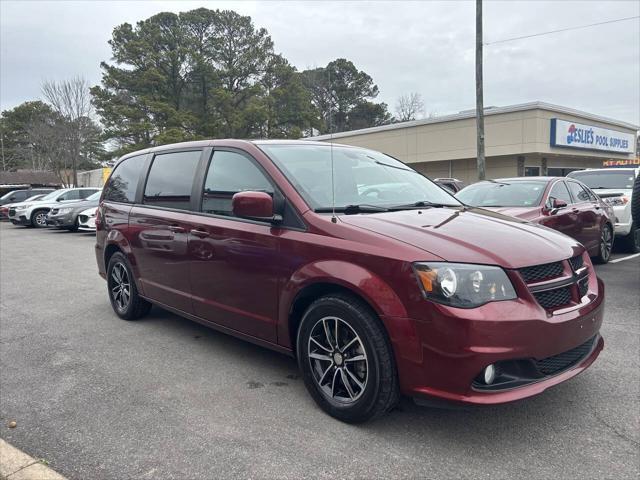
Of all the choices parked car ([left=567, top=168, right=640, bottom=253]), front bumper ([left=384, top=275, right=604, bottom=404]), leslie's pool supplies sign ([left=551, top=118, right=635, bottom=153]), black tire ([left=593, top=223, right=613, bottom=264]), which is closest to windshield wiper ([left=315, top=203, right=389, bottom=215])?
front bumper ([left=384, top=275, right=604, bottom=404])

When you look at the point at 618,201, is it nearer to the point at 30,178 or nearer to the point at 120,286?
the point at 120,286

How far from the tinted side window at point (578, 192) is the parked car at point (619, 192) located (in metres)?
1.22

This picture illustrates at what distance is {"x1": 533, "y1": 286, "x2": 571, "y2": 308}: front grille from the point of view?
2.73m

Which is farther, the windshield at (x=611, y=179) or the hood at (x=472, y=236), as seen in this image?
the windshield at (x=611, y=179)

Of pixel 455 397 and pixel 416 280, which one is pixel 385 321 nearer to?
pixel 416 280

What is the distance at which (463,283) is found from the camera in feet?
8.50

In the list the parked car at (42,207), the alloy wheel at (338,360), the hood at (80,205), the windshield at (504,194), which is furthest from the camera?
the parked car at (42,207)

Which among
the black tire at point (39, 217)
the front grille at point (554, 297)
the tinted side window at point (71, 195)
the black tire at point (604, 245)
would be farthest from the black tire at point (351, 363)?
the black tire at point (39, 217)

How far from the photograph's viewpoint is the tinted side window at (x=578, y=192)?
7930mm

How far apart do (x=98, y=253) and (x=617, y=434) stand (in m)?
5.29

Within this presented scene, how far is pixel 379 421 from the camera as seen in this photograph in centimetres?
302

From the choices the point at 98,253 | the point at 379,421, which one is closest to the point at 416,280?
the point at 379,421

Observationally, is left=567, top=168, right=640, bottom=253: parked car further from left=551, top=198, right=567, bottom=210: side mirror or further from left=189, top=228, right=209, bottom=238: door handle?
left=189, top=228, right=209, bottom=238: door handle

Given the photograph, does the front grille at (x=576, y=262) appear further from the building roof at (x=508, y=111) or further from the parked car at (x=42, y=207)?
the parked car at (x=42, y=207)
